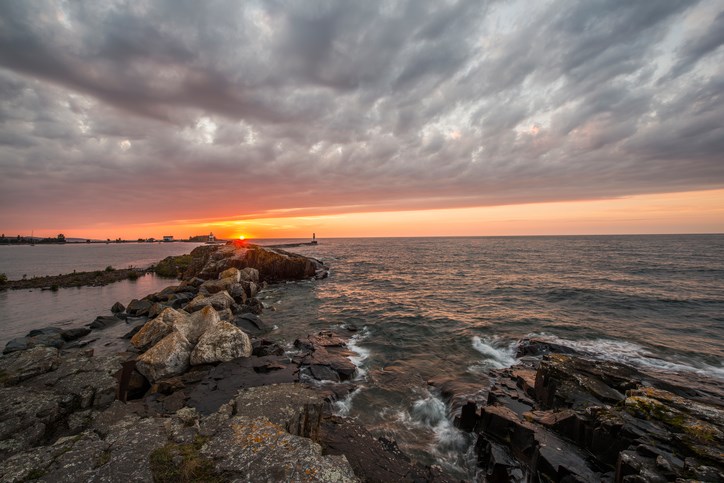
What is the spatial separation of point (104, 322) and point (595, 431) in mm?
28010

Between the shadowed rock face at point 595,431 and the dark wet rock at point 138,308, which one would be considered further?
the dark wet rock at point 138,308

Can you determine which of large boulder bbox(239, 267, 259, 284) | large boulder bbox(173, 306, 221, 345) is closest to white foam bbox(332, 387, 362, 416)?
large boulder bbox(173, 306, 221, 345)

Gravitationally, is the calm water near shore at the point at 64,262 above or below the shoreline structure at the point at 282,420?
below

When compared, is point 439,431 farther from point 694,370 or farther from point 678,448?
point 694,370

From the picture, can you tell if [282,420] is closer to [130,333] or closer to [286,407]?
[286,407]

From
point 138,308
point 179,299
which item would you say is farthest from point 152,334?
point 179,299

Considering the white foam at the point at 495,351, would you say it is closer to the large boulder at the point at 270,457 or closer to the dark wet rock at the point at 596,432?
the dark wet rock at the point at 596,432

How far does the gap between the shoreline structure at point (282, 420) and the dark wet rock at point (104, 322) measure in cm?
454

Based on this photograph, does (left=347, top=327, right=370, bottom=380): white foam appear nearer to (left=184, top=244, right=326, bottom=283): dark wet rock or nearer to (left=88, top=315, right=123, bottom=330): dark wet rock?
(left=88, top=315, right=123, bottom=330): dark wet rock

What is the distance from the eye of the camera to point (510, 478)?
7566mm

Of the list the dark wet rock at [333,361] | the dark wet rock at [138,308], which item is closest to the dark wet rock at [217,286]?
the dark wet rock at [138,308]

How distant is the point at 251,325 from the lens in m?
20.3

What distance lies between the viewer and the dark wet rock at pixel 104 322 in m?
19.5

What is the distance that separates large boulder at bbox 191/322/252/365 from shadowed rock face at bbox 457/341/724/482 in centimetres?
1072
